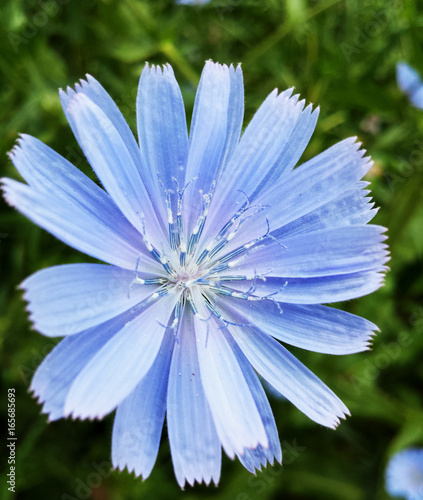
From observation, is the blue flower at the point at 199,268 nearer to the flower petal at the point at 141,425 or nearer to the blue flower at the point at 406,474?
the flower petal at the point at 141,425

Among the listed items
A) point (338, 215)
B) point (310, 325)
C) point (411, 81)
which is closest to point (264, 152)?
point (338, 215)

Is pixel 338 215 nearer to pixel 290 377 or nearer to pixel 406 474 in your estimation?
pixel 290 377

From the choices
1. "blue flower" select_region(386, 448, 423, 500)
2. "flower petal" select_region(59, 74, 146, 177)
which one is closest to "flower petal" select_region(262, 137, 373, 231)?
"flower petal" select_region(59, 74, 146, 177)

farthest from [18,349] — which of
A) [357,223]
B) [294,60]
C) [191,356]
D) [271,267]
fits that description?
[294,60]

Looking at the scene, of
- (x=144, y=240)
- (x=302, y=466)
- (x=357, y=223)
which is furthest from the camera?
(x=302, y=466)

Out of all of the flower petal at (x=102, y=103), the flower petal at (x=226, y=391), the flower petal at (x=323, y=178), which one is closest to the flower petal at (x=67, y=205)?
the flower petal at (x=102, y=103)

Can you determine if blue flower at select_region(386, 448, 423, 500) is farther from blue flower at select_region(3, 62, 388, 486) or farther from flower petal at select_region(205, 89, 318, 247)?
flower petal at select_region(205, 89, 318, 247)

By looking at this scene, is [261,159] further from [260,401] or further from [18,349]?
[18,349]
